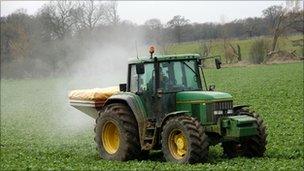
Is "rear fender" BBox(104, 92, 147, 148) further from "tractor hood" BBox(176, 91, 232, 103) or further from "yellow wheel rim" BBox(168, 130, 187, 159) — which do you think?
"yellow wheel rim" BBox(168, 130, 187, 159)

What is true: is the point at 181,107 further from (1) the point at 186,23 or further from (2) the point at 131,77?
(1) the point at 186,23

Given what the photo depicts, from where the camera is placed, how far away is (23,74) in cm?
6600

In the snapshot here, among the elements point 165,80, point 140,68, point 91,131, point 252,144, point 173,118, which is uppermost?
point 140,68

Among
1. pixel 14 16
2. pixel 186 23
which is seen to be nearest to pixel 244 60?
pixel 186 23

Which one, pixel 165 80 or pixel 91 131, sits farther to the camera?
pixel 91 131

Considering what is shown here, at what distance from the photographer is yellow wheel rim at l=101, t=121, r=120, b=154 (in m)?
13.5

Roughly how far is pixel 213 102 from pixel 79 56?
4089 cm

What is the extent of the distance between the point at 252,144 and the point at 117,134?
3246 millimetres

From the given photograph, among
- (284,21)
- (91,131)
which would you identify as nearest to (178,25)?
(284,21)

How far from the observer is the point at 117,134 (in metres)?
13.5

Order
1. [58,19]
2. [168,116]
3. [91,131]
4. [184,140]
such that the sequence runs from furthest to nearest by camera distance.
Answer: [58,19]
[91,131]
[168,116]
[184,140]

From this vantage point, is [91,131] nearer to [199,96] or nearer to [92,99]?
[92,99]

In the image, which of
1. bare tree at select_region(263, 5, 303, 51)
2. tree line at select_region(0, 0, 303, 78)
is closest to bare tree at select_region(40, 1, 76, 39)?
tree line at select_region(0, 0, 303, 78)

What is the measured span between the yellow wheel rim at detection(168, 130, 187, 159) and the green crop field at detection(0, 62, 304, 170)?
34 centimetres
